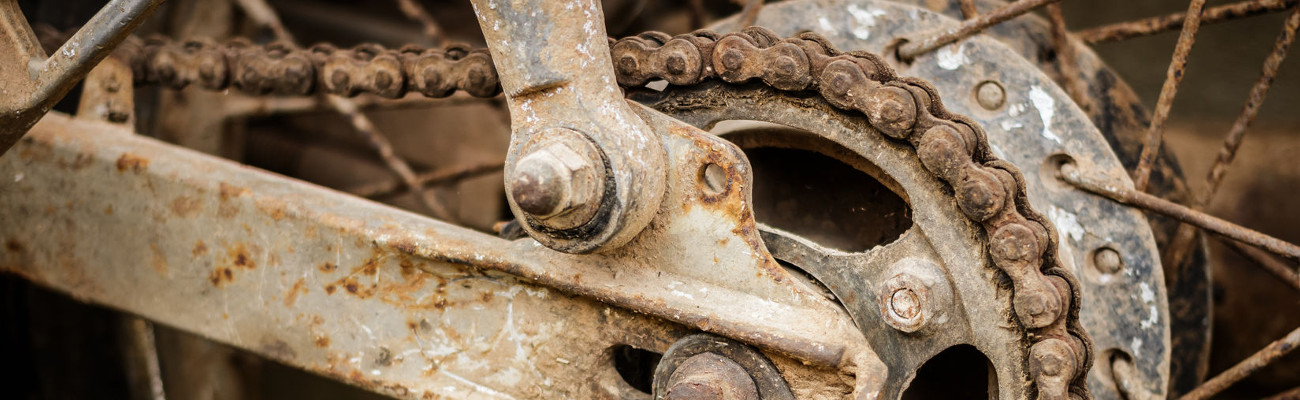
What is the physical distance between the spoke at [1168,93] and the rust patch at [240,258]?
1.09 meters

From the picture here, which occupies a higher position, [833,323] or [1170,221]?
[1170,221]

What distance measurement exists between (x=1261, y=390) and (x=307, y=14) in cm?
235

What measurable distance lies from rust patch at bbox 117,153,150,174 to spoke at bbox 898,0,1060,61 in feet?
3.20

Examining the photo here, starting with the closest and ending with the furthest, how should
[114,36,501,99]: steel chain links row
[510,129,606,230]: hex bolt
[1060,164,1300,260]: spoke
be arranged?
[510,129,606,230]: hex bolt < [1060,164,1300,260]: spoke < [114,36,501,99]: steel chain links row

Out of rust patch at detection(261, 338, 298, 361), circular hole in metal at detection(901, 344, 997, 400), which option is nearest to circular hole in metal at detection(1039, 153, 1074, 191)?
circular hole in metal at detection(901, 344, 997, 400)

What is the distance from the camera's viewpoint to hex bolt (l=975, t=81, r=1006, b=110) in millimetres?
1188

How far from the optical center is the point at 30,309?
6.25ft

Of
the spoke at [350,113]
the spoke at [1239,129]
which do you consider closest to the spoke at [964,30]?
the spoke at [1239,129]

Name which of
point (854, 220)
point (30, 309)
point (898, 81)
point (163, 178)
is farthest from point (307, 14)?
point (898, 81)

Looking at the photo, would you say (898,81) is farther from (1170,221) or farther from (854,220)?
(1170,221)

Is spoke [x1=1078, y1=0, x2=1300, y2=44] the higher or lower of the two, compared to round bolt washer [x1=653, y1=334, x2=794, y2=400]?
higher

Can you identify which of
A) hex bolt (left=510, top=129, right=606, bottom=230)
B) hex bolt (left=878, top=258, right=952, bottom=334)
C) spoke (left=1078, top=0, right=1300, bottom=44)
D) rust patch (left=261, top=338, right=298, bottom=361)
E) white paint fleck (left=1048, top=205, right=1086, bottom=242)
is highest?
spoke (left=1078, top=0, right=1300, bottom=44)

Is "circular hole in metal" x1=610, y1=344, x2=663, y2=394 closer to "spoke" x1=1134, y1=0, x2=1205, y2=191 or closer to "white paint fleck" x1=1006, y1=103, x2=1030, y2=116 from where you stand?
"white paint fleck" x1=1006, y1=103, x2=1030, y2=116

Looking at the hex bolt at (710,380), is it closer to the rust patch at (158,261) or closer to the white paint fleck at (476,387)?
the white paint fleck at (476,387)
